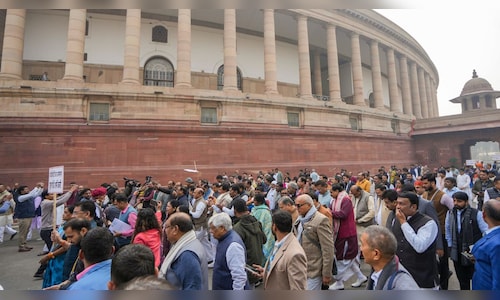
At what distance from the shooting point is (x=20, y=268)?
6.75 metres

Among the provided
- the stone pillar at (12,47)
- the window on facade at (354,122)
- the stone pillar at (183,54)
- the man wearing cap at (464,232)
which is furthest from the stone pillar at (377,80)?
the stone pillar at (12,47)

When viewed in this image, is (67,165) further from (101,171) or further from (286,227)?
(286,227)

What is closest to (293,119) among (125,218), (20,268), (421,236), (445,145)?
(125,218)

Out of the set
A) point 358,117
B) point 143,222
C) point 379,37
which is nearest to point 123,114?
point 143,222

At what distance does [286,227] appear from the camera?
3.25m

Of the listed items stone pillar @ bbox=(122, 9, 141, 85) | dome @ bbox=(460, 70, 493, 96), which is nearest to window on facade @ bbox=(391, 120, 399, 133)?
dome @ bbox=(460, 70, 493, 96)

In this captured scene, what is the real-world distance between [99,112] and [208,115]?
6.10 meters

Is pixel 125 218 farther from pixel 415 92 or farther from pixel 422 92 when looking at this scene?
pixel 422 92

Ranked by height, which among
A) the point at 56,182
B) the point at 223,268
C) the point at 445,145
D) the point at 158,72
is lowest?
the point at 223,268

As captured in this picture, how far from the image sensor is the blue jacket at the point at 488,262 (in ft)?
8.66

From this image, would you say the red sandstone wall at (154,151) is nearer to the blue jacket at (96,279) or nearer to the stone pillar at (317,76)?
the stone pillar at (317,76)

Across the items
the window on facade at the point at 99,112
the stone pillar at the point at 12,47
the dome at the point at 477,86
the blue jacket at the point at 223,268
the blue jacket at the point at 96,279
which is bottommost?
the blue jacket at the point at 223,268

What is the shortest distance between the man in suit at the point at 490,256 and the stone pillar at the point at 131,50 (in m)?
16.7

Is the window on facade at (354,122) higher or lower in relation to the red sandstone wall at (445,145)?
higher
